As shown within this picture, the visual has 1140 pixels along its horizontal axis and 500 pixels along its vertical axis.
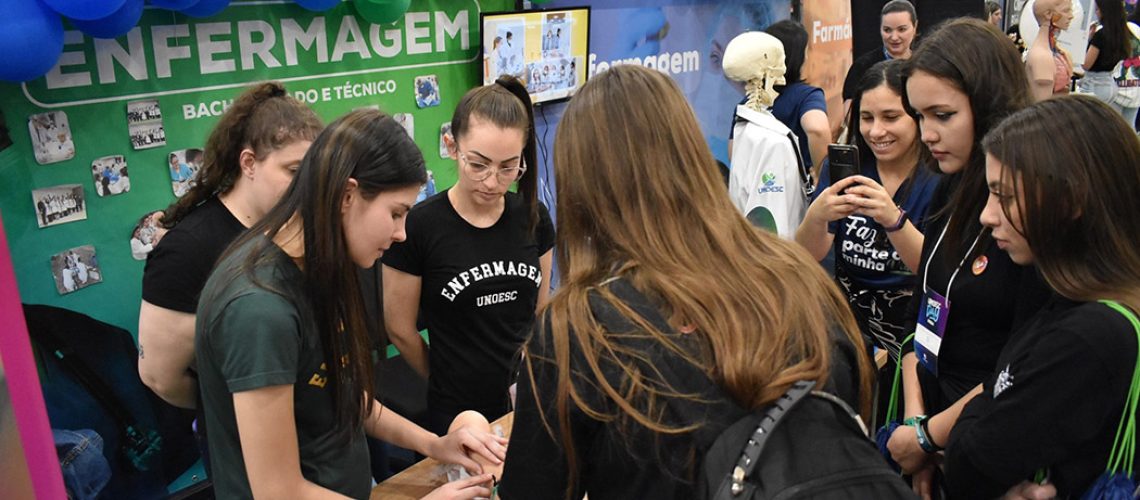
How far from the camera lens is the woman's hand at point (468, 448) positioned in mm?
1641

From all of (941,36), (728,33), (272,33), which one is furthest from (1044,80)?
(272,33)

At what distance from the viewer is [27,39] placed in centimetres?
199

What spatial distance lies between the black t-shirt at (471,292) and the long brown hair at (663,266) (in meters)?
0.99

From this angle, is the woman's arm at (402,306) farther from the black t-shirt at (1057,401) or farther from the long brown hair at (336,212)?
the black t-shirt at (1057,401)

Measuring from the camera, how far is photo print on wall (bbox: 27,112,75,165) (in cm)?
229

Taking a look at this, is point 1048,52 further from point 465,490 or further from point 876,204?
point 465,490

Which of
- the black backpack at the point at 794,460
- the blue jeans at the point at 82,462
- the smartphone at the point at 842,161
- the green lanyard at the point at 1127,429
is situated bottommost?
the blue jeans at the point at 82,462

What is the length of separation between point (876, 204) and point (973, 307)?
0.47 metres

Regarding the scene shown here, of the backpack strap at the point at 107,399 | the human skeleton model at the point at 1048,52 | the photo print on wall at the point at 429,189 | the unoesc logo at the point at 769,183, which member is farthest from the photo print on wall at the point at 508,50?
the human skeleton model at the point at 1048,52

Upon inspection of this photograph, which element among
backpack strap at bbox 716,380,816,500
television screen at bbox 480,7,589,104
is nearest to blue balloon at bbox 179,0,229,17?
television screen at bbox 480,7,589,104

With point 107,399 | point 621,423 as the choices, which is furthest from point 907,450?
point 107,399

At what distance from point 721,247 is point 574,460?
0.32 m

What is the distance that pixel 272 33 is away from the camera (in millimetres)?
2842

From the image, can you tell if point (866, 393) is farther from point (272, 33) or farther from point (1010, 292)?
point (272, 33)
